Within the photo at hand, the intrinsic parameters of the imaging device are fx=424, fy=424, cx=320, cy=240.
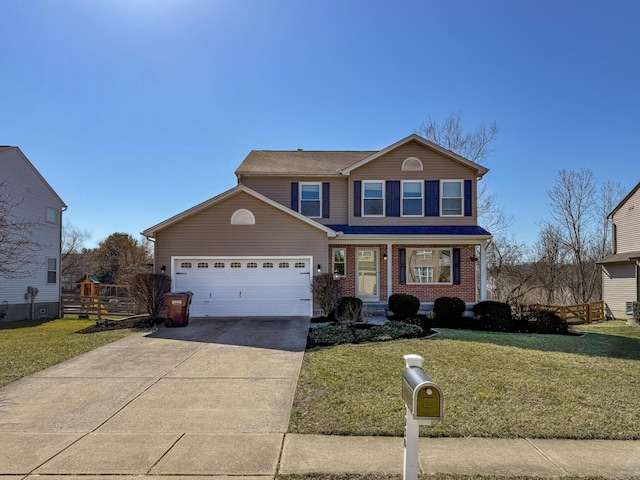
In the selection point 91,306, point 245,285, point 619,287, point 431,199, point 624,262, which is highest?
point 431,199

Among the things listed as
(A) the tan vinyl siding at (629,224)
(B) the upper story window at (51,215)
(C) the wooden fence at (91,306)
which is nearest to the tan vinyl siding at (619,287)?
(A) the tan vinyl siding at (629,224)

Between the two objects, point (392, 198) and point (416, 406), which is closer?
point (416, 406)

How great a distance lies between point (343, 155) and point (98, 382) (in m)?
15.3

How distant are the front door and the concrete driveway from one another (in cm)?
762

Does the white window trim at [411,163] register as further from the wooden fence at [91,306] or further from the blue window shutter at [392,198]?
the wooden fence at [91,306]

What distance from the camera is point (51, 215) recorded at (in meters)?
21.3

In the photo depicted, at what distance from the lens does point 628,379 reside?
7305mm

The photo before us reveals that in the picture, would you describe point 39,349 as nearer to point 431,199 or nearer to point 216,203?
point 216,203

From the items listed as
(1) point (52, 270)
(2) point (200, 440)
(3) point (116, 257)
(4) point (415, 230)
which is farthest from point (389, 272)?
(3) point (116, 257)

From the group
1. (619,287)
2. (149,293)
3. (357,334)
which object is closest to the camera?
(357,334)

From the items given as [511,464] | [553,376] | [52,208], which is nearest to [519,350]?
[553,376]

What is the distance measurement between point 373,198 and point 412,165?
80.9 inches

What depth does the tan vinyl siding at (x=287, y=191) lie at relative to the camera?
17.5 meters

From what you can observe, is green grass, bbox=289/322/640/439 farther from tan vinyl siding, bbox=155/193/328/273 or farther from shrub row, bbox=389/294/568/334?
tan vinyl siding, bbox=155/193/328/273
